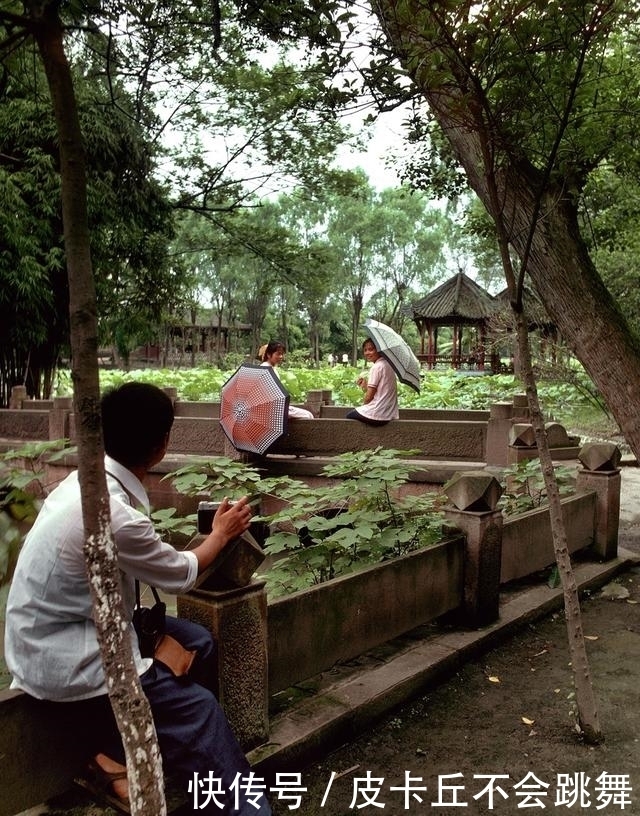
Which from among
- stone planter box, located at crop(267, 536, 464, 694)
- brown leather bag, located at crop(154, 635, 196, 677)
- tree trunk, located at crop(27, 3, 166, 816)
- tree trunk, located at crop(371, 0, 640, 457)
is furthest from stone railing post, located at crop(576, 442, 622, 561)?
tree trunk, located at crop(27, 3, 166, 816)

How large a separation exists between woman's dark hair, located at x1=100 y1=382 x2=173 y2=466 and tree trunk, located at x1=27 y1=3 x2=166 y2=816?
0.58 meters

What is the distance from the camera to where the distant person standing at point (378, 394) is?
754 cm

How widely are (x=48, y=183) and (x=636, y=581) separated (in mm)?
10620

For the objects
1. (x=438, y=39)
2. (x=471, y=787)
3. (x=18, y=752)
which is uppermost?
(x=438, y=39)

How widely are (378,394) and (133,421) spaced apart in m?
5.57

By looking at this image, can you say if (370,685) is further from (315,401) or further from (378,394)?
(315,401)

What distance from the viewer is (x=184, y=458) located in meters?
8.57

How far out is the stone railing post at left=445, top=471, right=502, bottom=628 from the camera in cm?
418

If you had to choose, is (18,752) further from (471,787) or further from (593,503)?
(593,503)

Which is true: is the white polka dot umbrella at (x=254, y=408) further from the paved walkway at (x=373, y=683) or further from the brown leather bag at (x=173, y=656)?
the brown leather bag at (x=173, y=656)

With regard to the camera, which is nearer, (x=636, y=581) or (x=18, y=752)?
(x=18, y=752)

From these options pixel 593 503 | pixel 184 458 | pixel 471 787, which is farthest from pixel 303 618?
pixel 184 458

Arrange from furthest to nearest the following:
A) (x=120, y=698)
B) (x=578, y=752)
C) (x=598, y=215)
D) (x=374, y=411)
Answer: (x=598, y=215)
(x=374, y=411)
(x=578, y=752)
(x=120, y=698)

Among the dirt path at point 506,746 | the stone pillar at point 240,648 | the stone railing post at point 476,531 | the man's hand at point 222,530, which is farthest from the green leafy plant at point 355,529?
the man's hand at point 222,530
